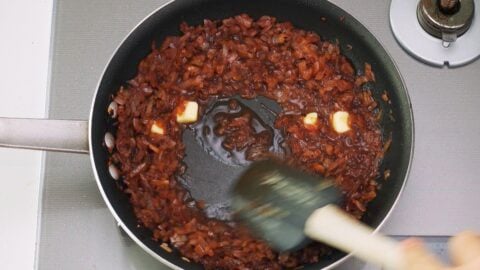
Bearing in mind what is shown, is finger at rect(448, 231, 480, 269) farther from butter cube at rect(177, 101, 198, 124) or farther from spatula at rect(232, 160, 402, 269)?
butter cube at rect(177, 101, 198, 124)

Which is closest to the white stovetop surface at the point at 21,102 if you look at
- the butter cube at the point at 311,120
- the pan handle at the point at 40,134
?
the pan handle at the point at 40,134

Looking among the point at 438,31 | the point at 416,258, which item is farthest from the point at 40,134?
the point at 438,31

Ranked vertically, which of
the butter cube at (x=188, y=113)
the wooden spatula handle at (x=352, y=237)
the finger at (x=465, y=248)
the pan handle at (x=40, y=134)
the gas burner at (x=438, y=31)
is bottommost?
the wooden spatula handle at (x=352, y=237)

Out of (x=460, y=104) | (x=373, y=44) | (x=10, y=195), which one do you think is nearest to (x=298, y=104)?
(x=373, y=44)

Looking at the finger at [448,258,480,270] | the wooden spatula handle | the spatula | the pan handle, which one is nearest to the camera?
the finger at [448,258,480,270]

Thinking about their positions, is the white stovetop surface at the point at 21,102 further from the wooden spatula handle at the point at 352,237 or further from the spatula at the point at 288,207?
the wooden spatula handle at the point at 352,237

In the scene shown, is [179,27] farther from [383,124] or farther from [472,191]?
[472,191]

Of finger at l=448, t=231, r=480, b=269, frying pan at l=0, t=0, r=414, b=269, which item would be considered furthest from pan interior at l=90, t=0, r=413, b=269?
finger at l=448, t=231, r=480, b=269
